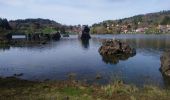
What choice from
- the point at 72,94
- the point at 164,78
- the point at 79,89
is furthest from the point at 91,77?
the point at 72,94

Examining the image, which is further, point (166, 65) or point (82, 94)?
point (166, 65)

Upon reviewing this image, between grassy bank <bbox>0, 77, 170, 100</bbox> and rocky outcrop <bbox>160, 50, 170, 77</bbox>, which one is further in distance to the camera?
rocky outcrop <bbox>160, 50, 170, 77</bbox>

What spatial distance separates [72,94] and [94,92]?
2.86 metres

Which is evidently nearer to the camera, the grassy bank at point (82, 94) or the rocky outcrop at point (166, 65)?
the grassy bank at point (82, 94)

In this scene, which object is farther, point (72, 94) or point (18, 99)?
point (72, 94)

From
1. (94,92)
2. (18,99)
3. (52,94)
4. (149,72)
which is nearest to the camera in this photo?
(18,99)

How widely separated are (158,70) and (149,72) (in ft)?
10.7

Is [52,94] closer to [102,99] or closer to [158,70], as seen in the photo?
[102,99]

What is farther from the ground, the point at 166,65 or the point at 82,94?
the point at 82,94

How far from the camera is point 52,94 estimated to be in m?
32.3

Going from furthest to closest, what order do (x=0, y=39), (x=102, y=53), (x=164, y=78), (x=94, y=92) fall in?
1. (x=0, y=39)
2. (x=102, y=53)
3. (x=164, y=78)
4. (x=94, y=92)

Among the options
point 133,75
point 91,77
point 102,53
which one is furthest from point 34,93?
point 102,53

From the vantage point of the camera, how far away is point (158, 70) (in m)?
61.5

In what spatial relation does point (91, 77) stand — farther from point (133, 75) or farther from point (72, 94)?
point (72, 94)
